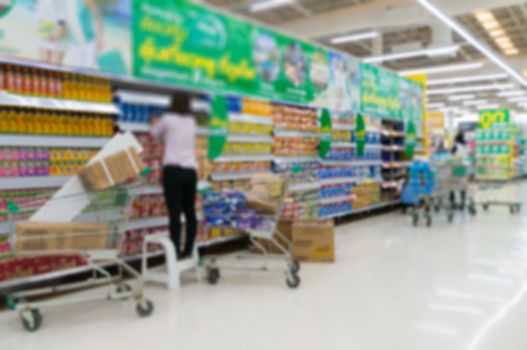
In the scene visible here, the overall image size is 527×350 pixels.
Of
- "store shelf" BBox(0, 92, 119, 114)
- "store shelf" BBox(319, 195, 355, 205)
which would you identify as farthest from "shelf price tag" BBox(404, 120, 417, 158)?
"store shelf" BBox(0, 92, 119, 114)

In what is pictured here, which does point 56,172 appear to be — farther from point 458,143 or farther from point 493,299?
point 458,143

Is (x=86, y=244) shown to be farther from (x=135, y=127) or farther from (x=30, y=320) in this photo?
(x=135, y=127)

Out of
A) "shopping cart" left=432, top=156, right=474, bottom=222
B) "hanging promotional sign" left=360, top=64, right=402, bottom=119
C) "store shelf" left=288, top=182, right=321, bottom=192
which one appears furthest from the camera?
"hanging promotional sign" left=360, top=64, right=402, bottom=119

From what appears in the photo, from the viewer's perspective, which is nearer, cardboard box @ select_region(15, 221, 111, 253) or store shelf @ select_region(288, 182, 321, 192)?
cardboard box @ select_region(15, 221, 111, 253)

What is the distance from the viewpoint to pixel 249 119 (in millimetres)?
5840

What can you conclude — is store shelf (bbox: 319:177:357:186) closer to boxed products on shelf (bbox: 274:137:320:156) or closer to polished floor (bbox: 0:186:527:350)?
boxed products on shelf (bbox: 274:137:320:156)

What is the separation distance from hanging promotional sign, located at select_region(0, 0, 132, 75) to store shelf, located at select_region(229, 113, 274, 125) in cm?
158

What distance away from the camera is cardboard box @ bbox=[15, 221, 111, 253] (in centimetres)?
299

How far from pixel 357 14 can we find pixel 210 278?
11.0 meters

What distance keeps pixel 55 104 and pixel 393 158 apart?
8203mm

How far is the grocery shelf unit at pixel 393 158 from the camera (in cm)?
966

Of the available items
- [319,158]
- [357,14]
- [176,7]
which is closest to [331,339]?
[176,7]

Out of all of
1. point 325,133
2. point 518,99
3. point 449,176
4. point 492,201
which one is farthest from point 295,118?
point 518,99

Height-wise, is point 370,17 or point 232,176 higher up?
point 370,17
